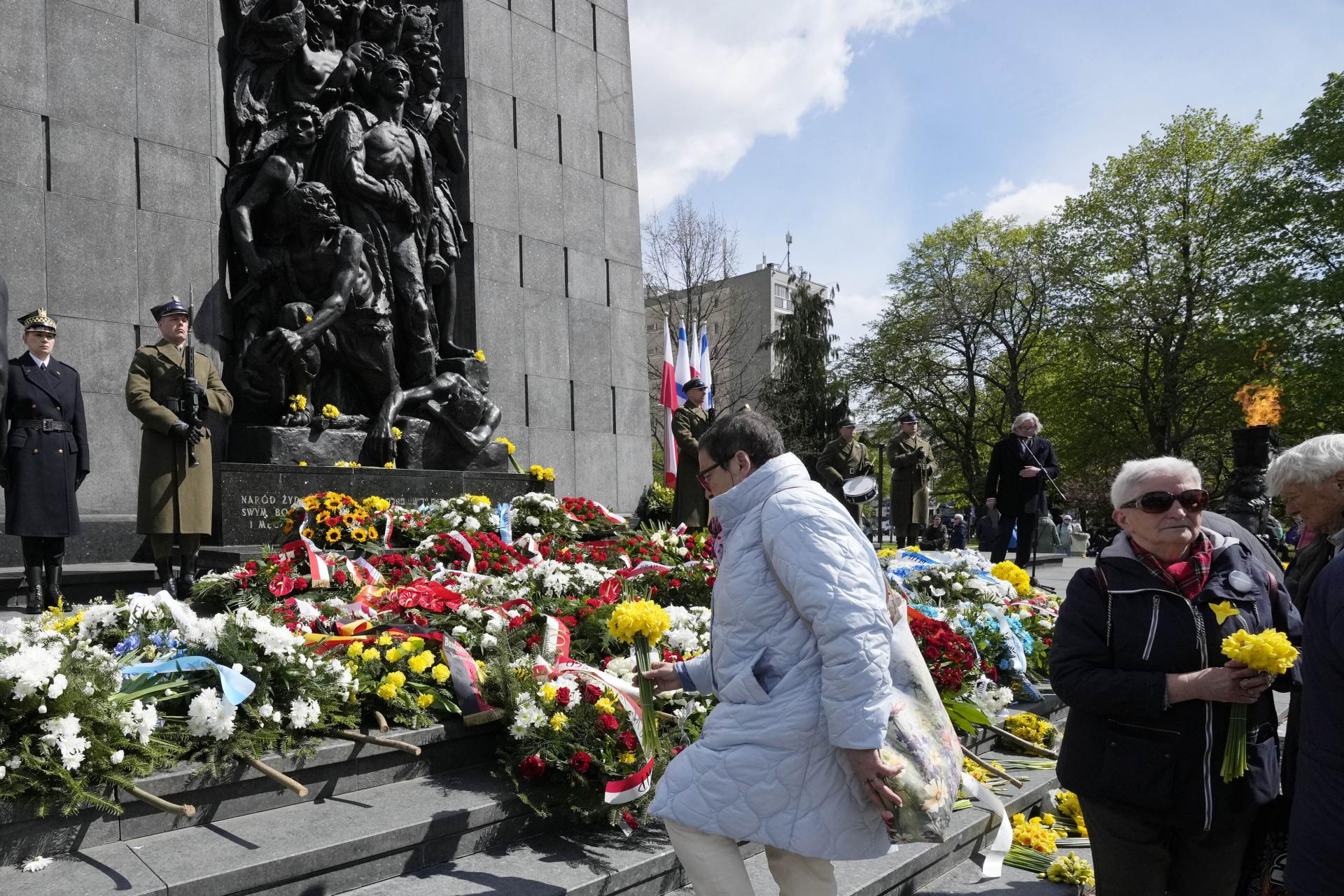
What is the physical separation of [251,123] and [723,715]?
9.01 metres

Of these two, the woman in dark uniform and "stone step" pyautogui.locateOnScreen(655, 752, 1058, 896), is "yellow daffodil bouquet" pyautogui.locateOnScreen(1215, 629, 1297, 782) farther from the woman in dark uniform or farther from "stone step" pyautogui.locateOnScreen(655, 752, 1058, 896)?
the woman in dark uniform

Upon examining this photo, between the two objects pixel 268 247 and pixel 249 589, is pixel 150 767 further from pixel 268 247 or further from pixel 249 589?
pixel 268 247

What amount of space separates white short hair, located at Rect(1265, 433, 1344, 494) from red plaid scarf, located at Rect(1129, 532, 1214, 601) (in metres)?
0.65

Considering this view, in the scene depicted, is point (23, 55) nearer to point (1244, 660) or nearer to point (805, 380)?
point (1244, 660)

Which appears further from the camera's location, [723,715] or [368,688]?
[368,688]

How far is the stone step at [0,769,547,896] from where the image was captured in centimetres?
264

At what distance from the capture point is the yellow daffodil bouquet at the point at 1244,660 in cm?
221

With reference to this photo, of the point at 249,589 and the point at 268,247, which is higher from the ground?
the point at 268,247

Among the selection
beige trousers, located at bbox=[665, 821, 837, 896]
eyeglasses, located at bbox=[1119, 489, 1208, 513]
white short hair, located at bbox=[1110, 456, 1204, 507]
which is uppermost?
white short hair, located at bbox=[1110, 456, 1204, 507]

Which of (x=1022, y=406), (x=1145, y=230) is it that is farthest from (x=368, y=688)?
(x=1022, y=406)

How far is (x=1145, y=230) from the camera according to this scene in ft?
96.2

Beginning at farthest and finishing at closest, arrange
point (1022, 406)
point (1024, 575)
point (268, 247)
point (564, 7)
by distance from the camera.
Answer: point (1022, 406)
point (564, 7)
point (268, 247)
point (1024, 575)

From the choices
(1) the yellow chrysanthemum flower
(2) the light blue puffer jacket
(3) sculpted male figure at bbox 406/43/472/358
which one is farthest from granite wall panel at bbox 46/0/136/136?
(2) the light blue puffer jacket

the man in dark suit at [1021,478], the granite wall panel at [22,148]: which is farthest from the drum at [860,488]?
the granite wall panel at [22,148]
